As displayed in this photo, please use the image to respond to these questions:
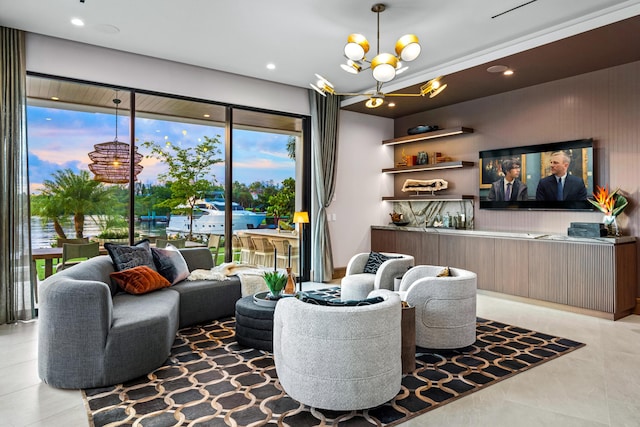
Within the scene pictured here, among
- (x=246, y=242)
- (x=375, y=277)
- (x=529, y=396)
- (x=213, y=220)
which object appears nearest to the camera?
(x=529, y=396)

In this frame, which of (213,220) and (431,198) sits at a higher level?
(431,198)

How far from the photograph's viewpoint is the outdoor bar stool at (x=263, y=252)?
6.55 m

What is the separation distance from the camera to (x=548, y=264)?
5285mm

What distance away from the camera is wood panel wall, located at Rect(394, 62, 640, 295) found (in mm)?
4953

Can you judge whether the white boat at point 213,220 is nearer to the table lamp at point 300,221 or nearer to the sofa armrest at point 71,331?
the table lamp at point 300,221

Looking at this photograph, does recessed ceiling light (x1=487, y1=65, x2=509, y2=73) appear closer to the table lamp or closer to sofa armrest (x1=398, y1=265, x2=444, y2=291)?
sofa armrest (x1=398, y1=265, x2=444, y2=291)

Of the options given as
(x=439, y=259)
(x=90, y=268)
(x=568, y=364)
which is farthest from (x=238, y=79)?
(x=568, y=364)

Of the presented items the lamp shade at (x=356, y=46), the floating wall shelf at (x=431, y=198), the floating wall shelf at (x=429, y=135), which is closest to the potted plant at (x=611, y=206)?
the floating wall shelf at (x=431, y=198)

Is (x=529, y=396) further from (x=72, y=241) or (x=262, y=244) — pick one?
(x=72, y=241)

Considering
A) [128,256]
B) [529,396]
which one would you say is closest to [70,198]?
[128,256]

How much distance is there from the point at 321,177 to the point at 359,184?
99 cm

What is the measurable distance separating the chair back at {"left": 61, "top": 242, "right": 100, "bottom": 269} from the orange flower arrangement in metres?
6.15

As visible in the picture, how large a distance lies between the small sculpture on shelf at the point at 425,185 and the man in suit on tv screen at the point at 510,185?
0.94 metres

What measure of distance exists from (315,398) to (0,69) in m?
4.82
